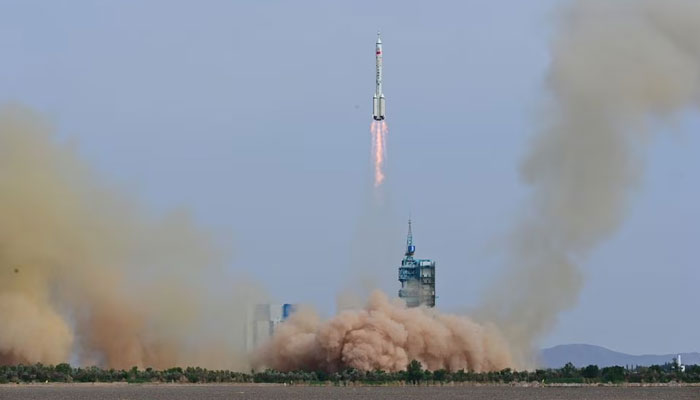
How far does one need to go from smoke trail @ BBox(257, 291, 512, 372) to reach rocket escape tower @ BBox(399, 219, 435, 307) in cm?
1354

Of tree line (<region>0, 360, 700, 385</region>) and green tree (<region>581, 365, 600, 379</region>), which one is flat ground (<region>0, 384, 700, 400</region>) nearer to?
tree line (<region>0, 360, 700, 385</region>)

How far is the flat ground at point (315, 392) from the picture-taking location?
3765 inches

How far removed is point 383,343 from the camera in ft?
349

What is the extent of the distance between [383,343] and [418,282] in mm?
22005

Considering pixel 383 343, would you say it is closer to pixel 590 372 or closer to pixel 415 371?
pixel 415 371

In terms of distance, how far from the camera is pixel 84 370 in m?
111

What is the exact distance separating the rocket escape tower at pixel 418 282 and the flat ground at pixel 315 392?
28.9 feet

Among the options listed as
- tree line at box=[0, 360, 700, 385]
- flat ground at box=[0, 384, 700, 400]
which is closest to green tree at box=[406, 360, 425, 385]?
tree line at box=[0, 360, 700, 385]

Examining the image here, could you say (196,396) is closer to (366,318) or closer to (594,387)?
(366,318)

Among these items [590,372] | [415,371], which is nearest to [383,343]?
[415,371]

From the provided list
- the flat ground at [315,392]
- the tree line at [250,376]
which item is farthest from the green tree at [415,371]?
the flat ground at [315,392]

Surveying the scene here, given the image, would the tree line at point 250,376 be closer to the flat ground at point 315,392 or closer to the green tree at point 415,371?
the green tree at point 415,371

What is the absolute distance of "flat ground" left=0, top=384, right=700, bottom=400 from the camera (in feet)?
314

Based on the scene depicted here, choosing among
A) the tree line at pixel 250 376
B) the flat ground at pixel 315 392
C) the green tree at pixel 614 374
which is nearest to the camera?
the flat ground at pixel 315 392
